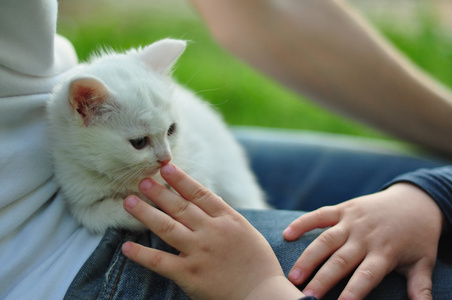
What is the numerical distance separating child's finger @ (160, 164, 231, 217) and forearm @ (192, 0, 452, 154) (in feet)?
1.96

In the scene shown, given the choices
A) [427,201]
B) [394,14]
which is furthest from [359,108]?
[394,14]

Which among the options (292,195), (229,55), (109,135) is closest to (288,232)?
(109,135)

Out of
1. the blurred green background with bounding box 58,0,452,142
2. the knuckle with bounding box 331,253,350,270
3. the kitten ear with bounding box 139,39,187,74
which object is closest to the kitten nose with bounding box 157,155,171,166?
the kitten ear with bounding box 139,39,187,74

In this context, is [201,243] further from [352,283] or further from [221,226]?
[352,283]

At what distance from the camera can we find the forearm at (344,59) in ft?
3.93

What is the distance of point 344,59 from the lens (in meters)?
1.20

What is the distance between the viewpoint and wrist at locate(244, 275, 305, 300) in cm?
69

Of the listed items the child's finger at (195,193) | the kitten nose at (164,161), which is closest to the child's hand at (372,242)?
the child's finger at (195,193)

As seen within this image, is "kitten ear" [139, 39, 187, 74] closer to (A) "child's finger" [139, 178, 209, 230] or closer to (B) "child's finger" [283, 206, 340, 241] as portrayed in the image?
(A) "child's finger" [139, 178, 209, 230]

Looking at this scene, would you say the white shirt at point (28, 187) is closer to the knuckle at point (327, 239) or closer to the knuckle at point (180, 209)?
the knuckle at point (180, 209)

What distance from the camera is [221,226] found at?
2.45 ft

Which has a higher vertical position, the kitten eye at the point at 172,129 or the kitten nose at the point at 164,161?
the kitten eye at the point at 172,129

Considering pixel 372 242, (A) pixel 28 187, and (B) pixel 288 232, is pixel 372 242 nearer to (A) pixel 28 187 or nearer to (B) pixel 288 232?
(B) pixel 288 232

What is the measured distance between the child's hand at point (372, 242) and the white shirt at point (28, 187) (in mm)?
394
